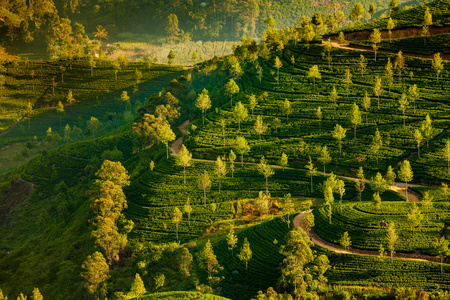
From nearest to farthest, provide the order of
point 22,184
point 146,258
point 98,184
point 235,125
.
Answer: point 146,258 < point 98,184 < point 235,125 < point 22,184

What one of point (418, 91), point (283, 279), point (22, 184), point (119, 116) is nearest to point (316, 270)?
point (283, 279)

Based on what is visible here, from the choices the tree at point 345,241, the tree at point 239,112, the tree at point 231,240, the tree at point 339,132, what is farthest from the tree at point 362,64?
the tree at point 231,240

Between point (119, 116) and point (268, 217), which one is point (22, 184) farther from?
point (268, 217)

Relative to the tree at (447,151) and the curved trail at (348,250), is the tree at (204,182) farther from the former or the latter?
the tree at (447,151)

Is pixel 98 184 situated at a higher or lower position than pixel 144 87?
lower

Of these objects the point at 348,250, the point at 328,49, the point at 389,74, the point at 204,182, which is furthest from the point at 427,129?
the point at 204,182

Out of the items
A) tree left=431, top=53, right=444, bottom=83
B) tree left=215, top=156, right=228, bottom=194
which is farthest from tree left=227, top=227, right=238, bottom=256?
tree left=431, top=53, right=444, bottom=83

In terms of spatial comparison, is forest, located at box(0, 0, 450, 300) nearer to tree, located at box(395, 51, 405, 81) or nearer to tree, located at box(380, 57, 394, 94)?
tree, located at box(380, 57, 394, 94)
